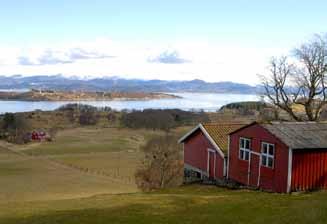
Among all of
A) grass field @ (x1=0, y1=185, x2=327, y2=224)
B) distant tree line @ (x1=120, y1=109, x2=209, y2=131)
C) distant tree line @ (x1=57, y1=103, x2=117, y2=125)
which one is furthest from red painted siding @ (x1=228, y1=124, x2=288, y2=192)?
distant tree line @ (x1=57, y1=103, x2=117, y2=125)

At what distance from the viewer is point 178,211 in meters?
15.8

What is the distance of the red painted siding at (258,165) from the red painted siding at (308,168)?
1.30ft

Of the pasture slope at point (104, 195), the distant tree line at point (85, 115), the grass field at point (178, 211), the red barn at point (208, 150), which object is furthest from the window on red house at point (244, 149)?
the distant tree line at point (85, 115)

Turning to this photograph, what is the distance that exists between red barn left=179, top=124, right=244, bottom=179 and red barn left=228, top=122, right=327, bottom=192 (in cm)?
258

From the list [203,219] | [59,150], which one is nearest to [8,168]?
[59,150]

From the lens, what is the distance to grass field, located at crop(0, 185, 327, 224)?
1394 cm

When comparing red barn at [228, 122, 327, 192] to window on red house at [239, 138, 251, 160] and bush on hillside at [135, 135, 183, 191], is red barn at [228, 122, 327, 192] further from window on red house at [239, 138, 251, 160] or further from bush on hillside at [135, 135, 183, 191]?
bush on hillside at [135, 135, 183, 191]

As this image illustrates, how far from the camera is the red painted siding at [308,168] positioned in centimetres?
2045

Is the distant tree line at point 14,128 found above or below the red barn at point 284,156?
below

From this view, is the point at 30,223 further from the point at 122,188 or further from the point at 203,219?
the point at 122,188

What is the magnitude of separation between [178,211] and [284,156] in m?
6.75

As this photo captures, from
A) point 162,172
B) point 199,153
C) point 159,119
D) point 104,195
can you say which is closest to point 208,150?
point 199,153

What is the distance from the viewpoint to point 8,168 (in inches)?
2343

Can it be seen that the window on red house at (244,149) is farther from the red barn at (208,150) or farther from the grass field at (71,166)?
the grass field at (71,166)
